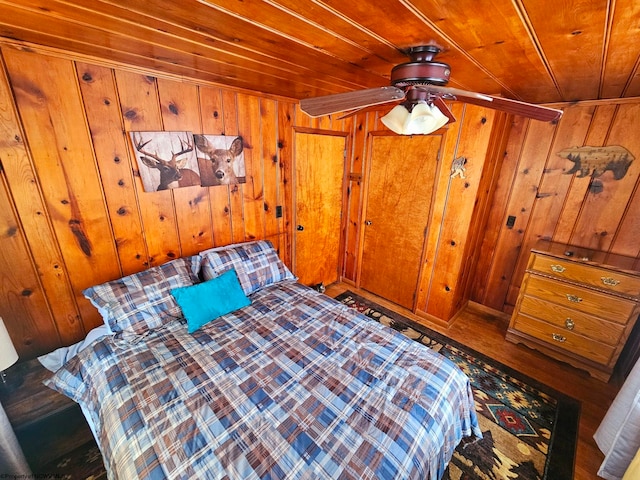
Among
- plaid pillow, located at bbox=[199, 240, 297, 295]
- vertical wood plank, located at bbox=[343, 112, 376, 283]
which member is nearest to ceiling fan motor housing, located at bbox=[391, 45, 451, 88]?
plaid pillow, located at bbox=[199, 240, 297, 295]

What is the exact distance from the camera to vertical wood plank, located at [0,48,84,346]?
4.25 feet

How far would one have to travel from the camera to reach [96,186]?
5.19ft

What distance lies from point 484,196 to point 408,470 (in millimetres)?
2396

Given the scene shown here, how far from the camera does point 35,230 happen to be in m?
1.44

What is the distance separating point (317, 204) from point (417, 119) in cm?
176

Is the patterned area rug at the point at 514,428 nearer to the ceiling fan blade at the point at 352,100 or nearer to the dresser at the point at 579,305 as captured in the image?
the dresser at the point at 579,305

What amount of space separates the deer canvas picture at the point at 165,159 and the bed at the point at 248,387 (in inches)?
22.0

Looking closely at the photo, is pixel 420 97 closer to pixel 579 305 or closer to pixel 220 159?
pixel 220 159

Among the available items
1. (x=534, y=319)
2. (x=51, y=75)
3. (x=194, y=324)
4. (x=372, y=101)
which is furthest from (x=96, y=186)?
(x=534, y=319)

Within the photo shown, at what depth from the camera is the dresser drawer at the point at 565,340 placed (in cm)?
205

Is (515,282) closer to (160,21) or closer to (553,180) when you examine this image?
(553,180)

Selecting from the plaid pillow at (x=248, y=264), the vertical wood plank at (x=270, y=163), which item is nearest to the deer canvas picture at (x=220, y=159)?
the vertical wood plank at (x=270, y=163)

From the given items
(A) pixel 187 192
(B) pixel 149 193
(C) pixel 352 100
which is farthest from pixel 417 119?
(B) pixel 149 193

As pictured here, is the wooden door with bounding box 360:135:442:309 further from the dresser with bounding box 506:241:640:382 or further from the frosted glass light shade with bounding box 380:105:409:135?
the frosted glass light shade with bounding box 380:105:409:135
